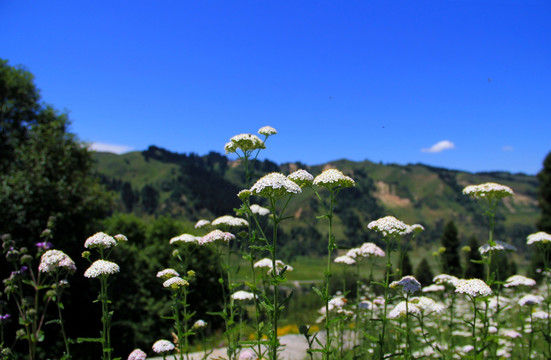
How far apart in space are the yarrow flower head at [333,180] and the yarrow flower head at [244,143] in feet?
3.69

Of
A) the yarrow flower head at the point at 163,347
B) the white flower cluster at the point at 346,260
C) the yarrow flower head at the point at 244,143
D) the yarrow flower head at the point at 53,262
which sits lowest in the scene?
the yarrow flower head at the point at 163,347

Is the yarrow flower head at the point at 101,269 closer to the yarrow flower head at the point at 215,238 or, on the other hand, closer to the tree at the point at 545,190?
the yarrow flower head at the point at 215,238

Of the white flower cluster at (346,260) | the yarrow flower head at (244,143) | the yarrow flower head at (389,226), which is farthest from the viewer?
the white flower cluster at (346,260)

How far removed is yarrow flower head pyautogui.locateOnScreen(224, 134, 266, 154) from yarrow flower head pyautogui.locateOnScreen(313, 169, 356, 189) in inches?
44.3

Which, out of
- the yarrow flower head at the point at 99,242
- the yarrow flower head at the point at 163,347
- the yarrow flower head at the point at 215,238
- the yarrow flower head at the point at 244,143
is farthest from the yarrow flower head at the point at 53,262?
the yarrow flower head at the point at 244,143

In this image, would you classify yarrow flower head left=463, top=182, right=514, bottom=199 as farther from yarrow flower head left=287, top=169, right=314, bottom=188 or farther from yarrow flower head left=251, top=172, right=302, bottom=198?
yarrow flower head left=251, top=172, right=302, bottom=198

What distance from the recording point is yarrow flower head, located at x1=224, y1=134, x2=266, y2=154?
4145 millimetres

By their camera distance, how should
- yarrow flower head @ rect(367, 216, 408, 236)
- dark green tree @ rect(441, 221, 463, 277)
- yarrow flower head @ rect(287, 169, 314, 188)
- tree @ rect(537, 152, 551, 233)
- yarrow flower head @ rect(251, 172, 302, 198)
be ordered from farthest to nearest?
1. tree @ rect(537, 152, 551, 233)
2. dark green tree @ rect(441, 221, 463, 277)
3. yarrow flower head @ rect(367, 216, 408, 236)
4. yarrow flower head @ rect(287, 169, 314, 188)
5. yarrow flower head @ rect(251, 172, 302, 198)

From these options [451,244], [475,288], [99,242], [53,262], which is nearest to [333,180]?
[475,288]

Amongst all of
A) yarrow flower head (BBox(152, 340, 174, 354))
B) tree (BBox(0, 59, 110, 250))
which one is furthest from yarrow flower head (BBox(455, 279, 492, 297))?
tree (BBox(0, 59, 110, 250))

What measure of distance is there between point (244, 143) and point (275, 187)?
130cm

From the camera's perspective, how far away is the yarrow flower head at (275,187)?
3051mm

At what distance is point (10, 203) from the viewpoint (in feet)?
40.6

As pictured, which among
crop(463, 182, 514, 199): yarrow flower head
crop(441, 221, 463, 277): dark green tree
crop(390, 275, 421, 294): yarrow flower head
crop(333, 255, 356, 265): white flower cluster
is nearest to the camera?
crop(390, 275, 421, 294): yarrow flower head
